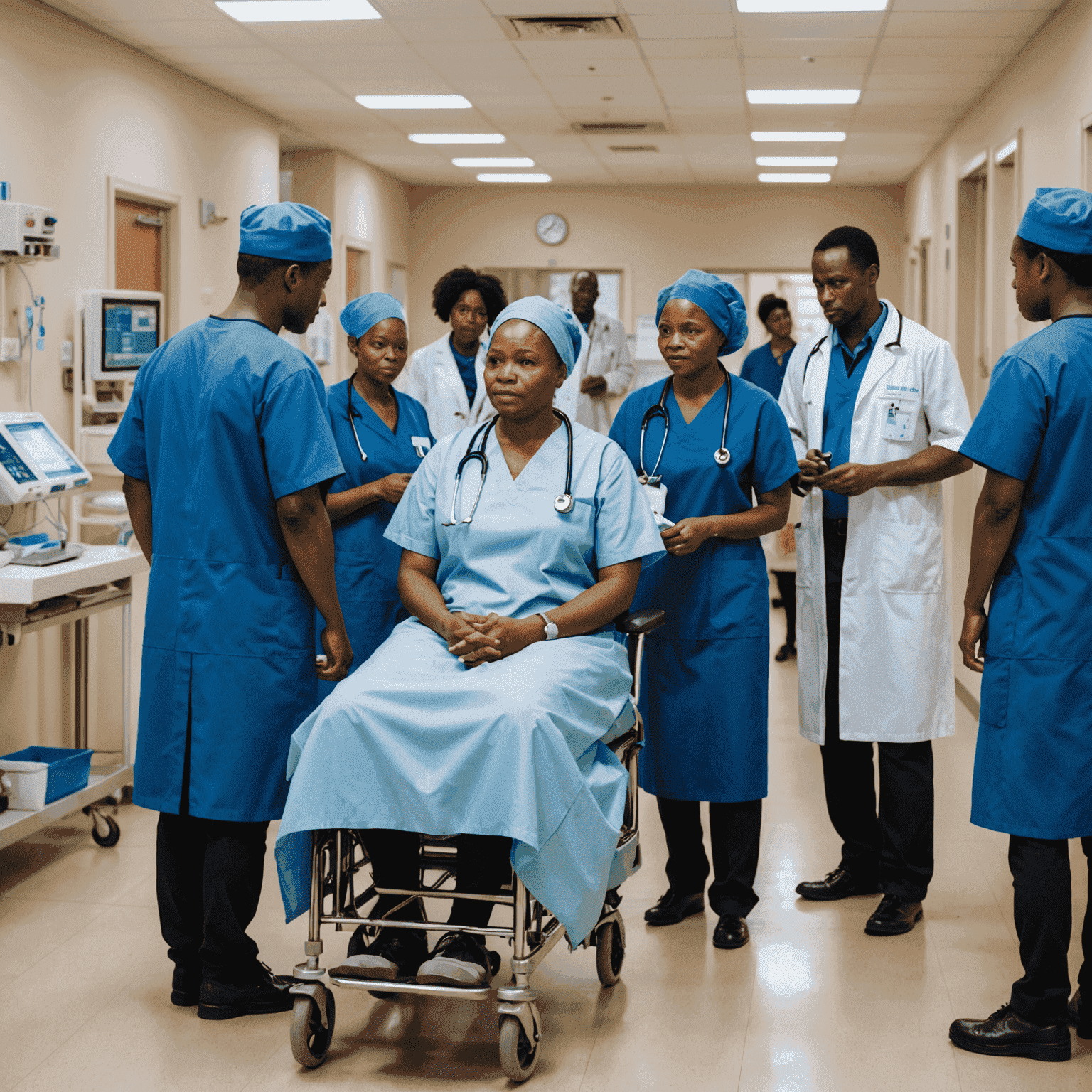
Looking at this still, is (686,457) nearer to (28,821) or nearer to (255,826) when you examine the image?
(255,826)

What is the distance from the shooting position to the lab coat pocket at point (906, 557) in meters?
2.94

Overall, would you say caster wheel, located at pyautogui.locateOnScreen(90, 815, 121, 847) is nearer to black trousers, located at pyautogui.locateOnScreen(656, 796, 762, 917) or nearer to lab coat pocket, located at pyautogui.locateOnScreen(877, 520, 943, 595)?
black trousers, located at pyautogui.locateOnScreen(656, 796, 762, 917)

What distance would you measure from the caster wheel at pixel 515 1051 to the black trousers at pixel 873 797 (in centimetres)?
110

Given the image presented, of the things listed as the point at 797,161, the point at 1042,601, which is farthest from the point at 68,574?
the point at 797,161

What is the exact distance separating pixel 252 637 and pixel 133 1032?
799mm

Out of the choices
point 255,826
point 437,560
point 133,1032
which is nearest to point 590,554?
point 437,560

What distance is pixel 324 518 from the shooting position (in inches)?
94.9

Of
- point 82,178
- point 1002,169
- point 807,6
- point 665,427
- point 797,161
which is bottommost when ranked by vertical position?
point 665,427

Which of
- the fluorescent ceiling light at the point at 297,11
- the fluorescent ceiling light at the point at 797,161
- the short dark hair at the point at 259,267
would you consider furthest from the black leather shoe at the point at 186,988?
the fluorescent ceiling light at the point at 797,161

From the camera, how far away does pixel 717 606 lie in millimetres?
2830

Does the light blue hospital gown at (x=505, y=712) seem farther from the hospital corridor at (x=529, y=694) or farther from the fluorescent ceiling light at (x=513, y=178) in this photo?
the fluorescent ceiling light at (x=513, y=178)

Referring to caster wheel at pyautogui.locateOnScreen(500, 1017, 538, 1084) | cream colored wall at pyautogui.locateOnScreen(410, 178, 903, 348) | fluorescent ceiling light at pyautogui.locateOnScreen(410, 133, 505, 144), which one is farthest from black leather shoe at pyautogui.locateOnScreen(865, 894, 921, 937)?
cream colored wall at pyautogui.locateOnScreen(410, 178, 903, 348)

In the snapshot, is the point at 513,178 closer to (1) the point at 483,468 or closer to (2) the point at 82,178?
(2) the point at 82,178

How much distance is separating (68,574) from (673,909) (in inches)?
70.6
